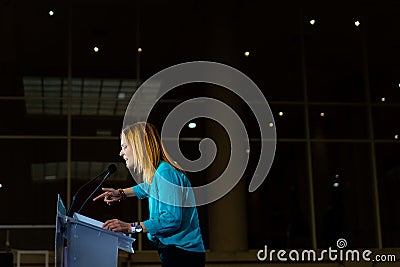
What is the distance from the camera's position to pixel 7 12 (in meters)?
15.1

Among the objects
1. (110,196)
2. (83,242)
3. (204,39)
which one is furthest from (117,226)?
(204,39)

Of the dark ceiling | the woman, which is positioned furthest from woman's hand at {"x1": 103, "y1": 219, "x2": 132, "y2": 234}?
the dark ceiling

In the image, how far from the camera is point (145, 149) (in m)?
3.65

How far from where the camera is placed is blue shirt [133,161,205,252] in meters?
3.56

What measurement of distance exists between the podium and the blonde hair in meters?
0.34

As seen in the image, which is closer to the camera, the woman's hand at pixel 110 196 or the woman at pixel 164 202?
the woman at pixel 164 202

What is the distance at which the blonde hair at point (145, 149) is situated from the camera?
3641 mm

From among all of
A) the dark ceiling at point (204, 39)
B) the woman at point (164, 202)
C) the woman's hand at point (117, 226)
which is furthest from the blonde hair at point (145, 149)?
the dark ceiling at point (204, 39)

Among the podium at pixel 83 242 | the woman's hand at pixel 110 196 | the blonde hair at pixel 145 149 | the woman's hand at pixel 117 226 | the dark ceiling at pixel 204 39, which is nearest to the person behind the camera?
the podium at pixel 83 242

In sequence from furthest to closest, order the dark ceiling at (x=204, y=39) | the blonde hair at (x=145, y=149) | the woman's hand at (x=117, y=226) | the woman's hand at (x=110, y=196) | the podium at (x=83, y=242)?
the dark ceiling at (x=204, y=39) → the woman's hand at (x=110, y=196) → the blonde hair at (x=145, y=149) → the woman's hand at (x=117, y=226) → the podium at (x=83, y=242)

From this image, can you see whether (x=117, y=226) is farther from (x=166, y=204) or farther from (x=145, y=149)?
(x=145, y=149)

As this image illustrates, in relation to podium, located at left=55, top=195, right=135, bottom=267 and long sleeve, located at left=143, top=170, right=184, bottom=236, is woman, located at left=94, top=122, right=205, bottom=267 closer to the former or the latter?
long sleeve, located at left=143, top=170, right=184, bottom=236

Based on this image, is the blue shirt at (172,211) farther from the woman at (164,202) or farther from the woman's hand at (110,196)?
the woman's hand at (110,196)

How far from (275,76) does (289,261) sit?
13.2ft
